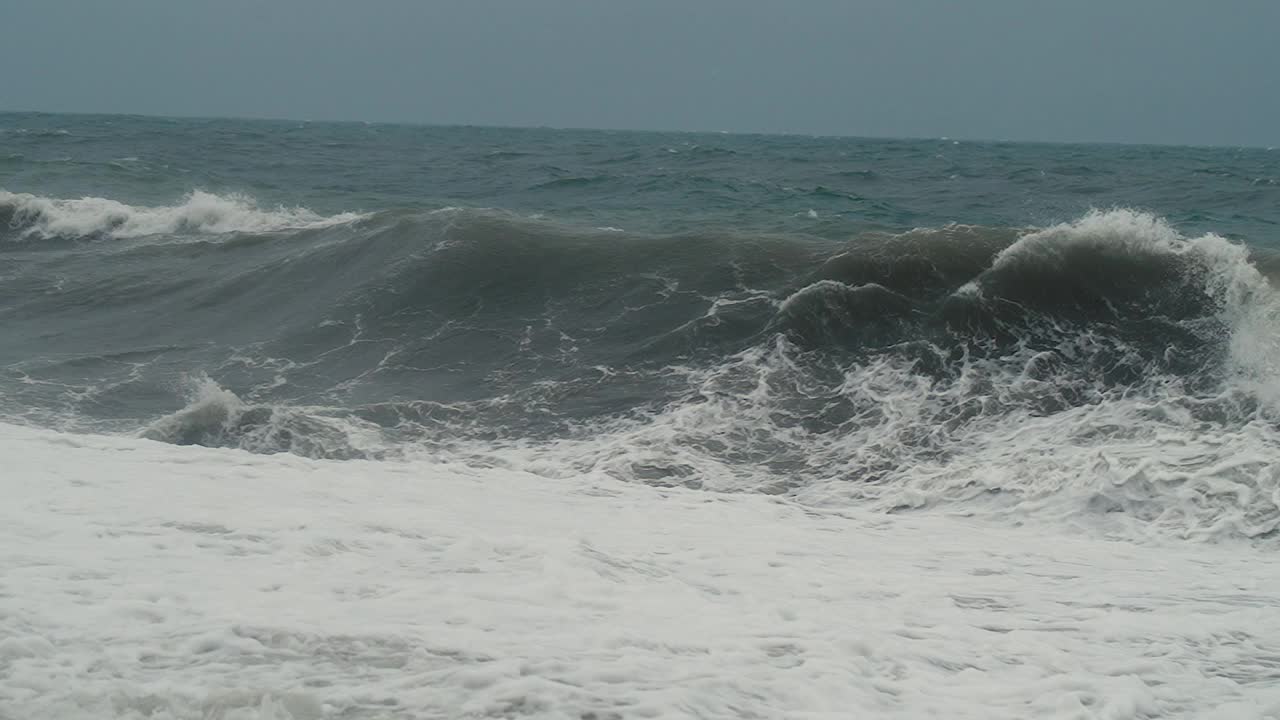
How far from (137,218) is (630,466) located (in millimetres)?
13508

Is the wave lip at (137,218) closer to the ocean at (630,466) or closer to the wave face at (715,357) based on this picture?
the ocean at (630,466)

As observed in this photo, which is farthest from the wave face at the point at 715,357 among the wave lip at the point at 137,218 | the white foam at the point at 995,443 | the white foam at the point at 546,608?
the white foam at the point at 546,608

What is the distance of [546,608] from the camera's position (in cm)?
473

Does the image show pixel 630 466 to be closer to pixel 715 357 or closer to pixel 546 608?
pixel 715 357

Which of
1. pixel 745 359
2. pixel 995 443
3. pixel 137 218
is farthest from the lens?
pixel 137 218

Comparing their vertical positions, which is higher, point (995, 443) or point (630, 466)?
point (995, 443)

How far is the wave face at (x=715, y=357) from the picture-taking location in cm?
825

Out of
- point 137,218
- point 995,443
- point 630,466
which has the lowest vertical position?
point 630,466

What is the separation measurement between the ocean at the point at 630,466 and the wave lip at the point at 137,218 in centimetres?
8

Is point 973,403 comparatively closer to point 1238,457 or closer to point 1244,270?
point 1238,457

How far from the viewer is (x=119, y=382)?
10719mm

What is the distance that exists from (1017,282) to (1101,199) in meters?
13.6

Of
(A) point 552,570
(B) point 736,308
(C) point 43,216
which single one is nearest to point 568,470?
(A) point 552,570

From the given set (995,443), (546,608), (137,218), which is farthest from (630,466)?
(137,218)
